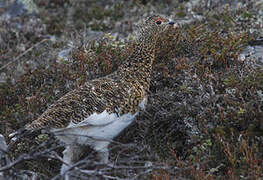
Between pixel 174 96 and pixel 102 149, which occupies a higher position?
pixel 174 96

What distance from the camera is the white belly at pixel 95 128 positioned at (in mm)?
3211

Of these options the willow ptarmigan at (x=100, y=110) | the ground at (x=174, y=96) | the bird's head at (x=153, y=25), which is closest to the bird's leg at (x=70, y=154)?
the willow ptarmigan at (x=100, y=110)

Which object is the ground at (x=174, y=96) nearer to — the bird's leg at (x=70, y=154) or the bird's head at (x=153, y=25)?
the bird's leg at (x=70, y=154)

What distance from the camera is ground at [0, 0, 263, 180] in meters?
3.21

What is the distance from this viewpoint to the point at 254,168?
305 cm

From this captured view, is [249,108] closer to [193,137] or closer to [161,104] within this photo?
[193,137]

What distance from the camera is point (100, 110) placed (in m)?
3.28

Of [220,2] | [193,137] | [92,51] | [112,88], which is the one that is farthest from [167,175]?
[220,2]

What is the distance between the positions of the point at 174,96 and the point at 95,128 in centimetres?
120

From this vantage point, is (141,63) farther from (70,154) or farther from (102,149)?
(70,154)

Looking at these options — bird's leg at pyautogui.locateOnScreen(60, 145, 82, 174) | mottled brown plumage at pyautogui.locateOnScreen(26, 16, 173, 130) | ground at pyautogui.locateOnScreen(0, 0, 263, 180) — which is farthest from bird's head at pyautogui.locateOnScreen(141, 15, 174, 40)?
bird's leg at pyautogui.locateOnScreen(60, 145, 82, 174)

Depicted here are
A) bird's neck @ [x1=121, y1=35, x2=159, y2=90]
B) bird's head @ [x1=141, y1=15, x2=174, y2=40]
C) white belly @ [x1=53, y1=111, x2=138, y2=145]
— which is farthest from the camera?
bird's head @ [x1=141, y1=15, x2=174, y2=40]

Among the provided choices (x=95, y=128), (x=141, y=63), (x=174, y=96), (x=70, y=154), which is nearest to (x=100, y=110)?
(x=95, y=128)

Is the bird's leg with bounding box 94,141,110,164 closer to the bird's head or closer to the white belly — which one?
the white belly
